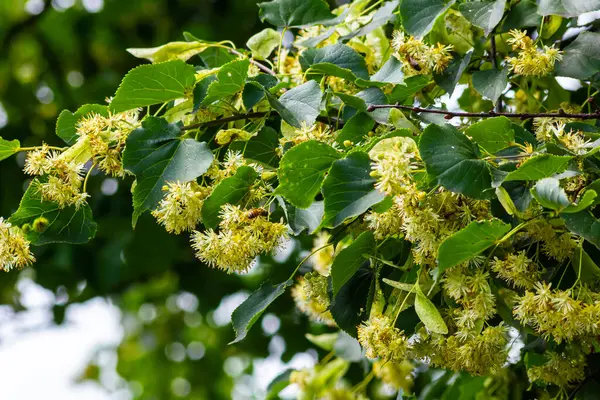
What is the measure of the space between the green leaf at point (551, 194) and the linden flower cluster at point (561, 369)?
0.43m

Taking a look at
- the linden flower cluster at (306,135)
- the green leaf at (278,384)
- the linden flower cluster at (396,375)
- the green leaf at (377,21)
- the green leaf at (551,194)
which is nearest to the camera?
the green leaf at (551,194)

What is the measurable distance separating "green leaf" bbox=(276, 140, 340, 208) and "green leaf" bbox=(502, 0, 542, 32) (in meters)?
0.44

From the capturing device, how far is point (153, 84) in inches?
42.5

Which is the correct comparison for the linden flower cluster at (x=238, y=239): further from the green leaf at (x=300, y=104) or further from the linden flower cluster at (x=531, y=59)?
the linden flower cluster at (x=531, y=59)

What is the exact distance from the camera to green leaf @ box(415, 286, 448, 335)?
3.11 ft

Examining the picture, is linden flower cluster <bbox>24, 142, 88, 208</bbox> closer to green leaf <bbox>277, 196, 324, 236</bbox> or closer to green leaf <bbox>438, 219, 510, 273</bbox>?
green leaf <bbox>277, 196, 324, 236</bbox>

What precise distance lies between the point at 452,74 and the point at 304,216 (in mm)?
360

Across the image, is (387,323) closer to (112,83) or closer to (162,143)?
(162,143)

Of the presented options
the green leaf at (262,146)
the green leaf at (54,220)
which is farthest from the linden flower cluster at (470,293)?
the green leaf at (54,220)

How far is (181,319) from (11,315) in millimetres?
919

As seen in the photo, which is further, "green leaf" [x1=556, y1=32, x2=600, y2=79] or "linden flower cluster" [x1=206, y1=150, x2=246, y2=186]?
"green leaf" [x1=556, y1=32, x2=600, y2=79]

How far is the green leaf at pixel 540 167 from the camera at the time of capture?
846mm

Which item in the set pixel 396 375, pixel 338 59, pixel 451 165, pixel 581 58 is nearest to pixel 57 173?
pixel 338 59

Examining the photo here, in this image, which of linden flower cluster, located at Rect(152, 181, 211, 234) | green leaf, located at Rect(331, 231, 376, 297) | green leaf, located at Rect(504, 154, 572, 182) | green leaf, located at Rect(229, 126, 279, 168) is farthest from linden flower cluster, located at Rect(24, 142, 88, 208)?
green leaf, located at Rect(504, 154, 572, 182)
